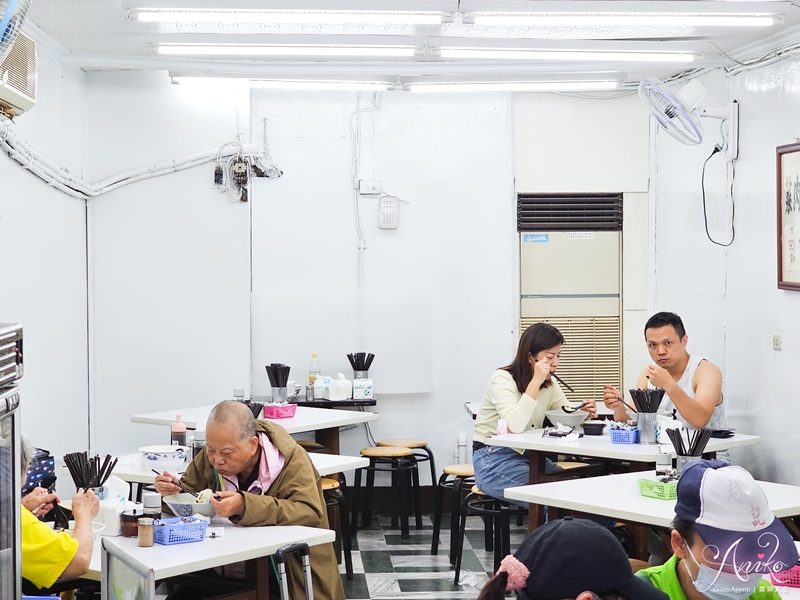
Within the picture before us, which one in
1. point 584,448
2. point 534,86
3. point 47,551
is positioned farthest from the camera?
point 534,86

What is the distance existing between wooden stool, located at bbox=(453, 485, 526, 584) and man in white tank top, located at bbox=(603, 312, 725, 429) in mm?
820

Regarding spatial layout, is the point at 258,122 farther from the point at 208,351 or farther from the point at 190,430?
the point at 190,430

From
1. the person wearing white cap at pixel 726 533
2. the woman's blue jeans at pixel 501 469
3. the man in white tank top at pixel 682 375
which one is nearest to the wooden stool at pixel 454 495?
the woman's blue jeans at pixel 501 469

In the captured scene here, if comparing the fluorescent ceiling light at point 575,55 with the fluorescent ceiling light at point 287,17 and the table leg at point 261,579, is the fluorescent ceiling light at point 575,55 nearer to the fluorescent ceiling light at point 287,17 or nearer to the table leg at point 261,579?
the fluorescent ceiling light at point 287,17

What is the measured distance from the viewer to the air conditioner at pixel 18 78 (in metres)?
3.36

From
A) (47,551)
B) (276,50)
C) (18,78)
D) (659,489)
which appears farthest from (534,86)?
(47,551)

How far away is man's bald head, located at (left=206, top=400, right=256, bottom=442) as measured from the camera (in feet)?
12.0

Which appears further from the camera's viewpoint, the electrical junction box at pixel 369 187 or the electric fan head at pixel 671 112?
the electrical junction box at pixel 369 187

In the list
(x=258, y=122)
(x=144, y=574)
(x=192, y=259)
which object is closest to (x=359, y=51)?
(x=258, y=122)

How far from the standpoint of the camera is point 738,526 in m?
2.29

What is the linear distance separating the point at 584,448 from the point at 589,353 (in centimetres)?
258

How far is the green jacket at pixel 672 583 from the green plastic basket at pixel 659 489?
136 cm

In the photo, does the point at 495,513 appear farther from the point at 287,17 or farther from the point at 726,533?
the point at 726,533

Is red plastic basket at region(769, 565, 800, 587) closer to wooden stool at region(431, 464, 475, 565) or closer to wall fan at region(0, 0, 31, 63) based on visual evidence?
wall fan at region(0, 0, 31, 63)
